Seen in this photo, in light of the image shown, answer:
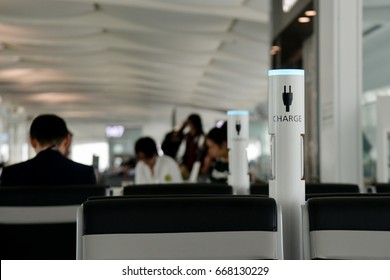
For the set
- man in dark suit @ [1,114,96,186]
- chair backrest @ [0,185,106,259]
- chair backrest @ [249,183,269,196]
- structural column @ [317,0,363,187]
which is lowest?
chair backrest @ [0,185,106,259]

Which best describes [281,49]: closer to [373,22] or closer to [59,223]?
[373,22]

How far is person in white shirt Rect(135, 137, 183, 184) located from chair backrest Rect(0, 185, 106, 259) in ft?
15.3

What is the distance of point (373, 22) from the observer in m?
8.44

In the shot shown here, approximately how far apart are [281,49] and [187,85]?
22.0m

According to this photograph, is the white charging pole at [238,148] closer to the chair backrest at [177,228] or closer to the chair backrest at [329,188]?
the chair backrest at [329,188]

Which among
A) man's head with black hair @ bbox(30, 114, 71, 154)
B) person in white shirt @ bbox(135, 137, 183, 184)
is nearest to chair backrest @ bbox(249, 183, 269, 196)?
man's head with black hair @ bbox(30, 114, 71, 154)

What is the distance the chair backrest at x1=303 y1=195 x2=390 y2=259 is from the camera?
93.4 inches

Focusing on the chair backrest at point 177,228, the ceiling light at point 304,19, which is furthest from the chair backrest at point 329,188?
the ceiling light at point 304,19

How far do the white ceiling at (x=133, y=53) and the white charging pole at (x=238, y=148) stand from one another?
9147 millimetres

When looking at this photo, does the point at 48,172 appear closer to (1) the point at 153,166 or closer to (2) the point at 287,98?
(2) the point at 287,98

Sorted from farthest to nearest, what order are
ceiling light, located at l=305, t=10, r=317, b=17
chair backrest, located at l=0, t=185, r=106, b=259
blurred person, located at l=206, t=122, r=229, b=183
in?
ceiling light, located at l=305, t=10, r=317, b=17, blurred person, located at l=206, t=122, r=229, b=183, chair backrest, located at l=0, t=185, r=106, b=259

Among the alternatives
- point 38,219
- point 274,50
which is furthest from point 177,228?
point 274,50

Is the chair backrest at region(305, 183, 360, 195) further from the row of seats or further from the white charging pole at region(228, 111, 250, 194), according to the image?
the row of seats
